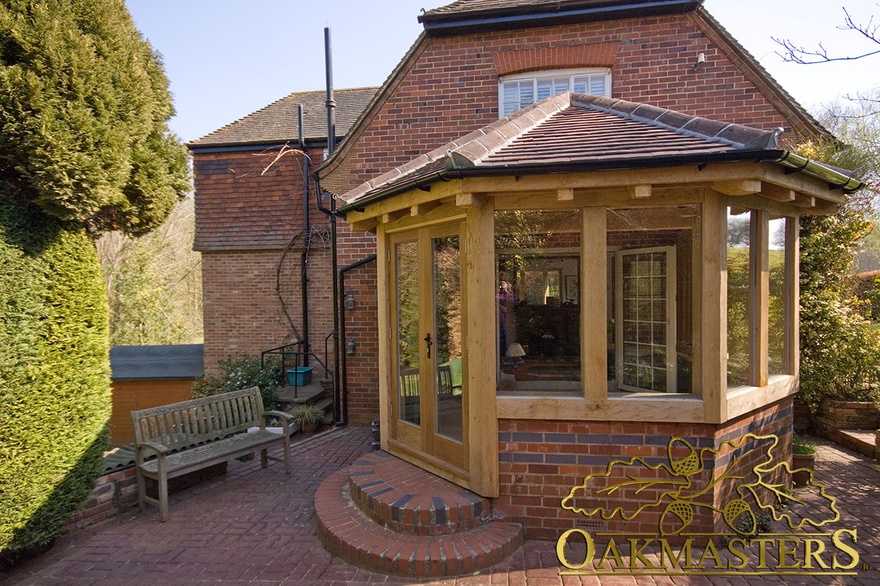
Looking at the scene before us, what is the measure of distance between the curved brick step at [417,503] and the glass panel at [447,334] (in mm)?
499

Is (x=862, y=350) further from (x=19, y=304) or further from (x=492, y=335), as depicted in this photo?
(x=19, y=304)

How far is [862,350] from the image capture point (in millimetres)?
6594

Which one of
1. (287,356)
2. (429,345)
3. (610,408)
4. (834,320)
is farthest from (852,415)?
(287,356)

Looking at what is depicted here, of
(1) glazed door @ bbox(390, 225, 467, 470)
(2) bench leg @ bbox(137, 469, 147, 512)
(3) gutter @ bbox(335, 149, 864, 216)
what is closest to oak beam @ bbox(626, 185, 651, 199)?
(3) gutter @ bbox(335, 149, 864, 216)

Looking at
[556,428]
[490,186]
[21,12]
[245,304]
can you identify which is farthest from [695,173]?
[245,304]

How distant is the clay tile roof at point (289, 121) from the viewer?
10820 millimetres

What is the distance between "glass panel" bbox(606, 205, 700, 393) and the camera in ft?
13.0

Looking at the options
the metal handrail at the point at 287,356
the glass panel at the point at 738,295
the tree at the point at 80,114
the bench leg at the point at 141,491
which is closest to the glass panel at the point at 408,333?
the tree at the point at 80,114

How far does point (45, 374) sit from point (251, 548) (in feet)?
7.45

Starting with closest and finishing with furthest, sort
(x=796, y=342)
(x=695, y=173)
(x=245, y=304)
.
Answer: (x=695, y=173), (x=796, y=342), (x=245, y=304)

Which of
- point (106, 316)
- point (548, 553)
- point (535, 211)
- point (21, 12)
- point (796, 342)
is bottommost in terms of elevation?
point (548, 553)

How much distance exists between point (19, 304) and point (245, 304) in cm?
729

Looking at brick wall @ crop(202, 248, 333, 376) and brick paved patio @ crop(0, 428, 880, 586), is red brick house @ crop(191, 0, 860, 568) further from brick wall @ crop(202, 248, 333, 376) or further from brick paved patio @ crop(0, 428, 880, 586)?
brick wall @ crop(202, 248, 333, 376)

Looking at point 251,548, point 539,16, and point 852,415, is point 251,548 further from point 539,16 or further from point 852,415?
point 852,415
